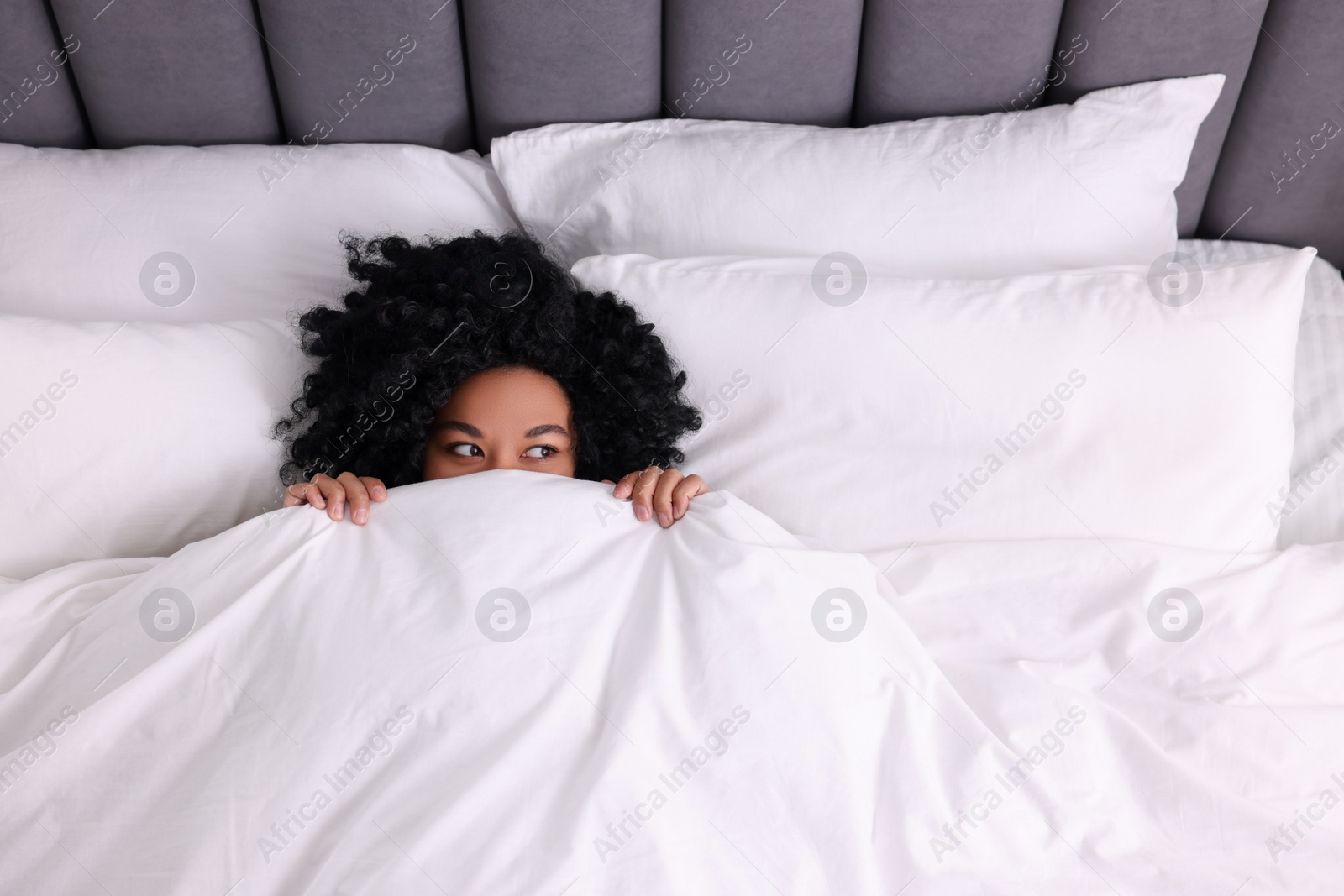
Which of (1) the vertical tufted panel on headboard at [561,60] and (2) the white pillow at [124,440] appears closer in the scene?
(2) the white pillow at [124,440]

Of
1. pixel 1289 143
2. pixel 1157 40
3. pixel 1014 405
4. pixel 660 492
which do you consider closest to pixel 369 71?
pixel 660 492

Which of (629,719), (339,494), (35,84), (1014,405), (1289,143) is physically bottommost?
(629,719)

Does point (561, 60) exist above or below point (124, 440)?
above

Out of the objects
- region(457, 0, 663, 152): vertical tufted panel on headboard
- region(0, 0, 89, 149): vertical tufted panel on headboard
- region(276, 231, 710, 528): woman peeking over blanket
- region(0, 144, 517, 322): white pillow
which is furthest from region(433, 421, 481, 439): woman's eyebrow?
region(0, 0, 89, 149): vertical tufted panel on headboard

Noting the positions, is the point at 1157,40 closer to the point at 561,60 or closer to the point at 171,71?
the point at 561,60

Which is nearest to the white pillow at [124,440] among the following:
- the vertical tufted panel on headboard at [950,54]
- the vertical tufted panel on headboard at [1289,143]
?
the vertical tufted panel on headboard at [950,54]

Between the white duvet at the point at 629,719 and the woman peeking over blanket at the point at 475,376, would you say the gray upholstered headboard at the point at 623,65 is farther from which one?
the white duvet at the point at 629,719

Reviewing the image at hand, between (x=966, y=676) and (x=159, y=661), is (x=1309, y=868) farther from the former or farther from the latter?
(x=159, y=661)

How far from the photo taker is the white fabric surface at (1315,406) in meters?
1.23

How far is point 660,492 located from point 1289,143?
3.94 feet

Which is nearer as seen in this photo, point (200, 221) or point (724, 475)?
point (724, 475)

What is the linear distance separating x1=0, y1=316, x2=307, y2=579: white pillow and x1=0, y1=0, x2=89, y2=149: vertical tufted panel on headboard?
43 centimetres

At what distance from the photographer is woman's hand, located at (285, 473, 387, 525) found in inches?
40.6

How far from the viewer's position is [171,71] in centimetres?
135
